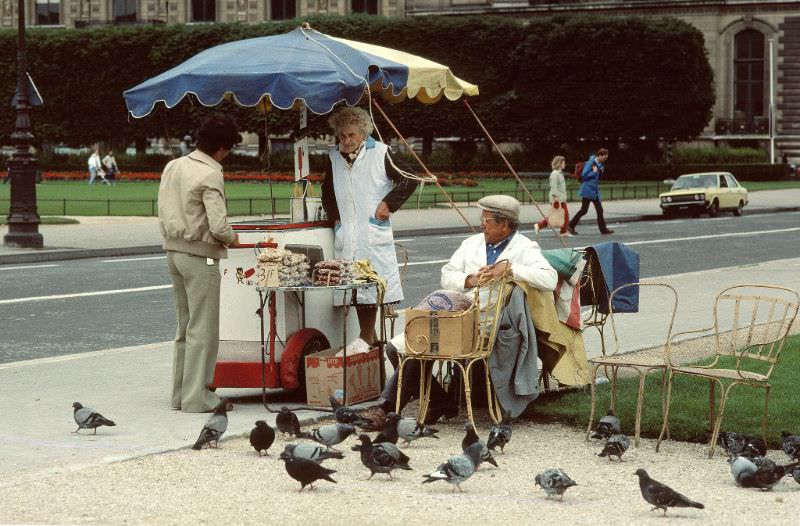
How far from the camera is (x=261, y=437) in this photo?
25.3 feet

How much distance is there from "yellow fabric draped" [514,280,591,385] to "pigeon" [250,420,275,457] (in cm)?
194

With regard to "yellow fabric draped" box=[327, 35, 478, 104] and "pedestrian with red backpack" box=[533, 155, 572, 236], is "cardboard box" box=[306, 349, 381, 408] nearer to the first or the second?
"yellow fabric draped" box=[327, 35, 478, 104]

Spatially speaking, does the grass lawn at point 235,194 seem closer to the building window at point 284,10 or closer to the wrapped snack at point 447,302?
the wrapped snack at point 447,302

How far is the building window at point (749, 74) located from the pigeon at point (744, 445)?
227 ft

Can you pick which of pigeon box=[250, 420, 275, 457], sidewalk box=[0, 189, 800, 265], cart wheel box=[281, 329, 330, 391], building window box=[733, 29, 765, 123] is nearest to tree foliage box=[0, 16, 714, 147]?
building window box=[733, 29, 765, 123]

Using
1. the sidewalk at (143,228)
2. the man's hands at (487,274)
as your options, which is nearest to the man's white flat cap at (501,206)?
the man's hands at (487,274)

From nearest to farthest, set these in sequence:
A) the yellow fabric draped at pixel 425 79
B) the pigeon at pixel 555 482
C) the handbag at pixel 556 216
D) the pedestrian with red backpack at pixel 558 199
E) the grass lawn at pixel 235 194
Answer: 1. the pigeon at pixel 555 482
2. the yellow fabric draped at pixel 425 79
3. the pedestrian with red backpack at pixel 558 199
4. the handbag at pixel 556 216
5. the grass lawn at pixel 235 194

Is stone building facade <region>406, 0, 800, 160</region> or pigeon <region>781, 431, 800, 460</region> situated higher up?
stone building facade <region>406, 0, 800, 160</region>

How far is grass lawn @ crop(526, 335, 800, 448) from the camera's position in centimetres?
848

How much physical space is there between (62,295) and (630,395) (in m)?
9.54

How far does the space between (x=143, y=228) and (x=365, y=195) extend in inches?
831

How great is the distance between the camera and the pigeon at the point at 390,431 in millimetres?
7730

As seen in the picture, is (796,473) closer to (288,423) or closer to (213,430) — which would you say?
(288,423)

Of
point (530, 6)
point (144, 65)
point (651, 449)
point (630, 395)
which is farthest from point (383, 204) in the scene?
point (530, 6)
